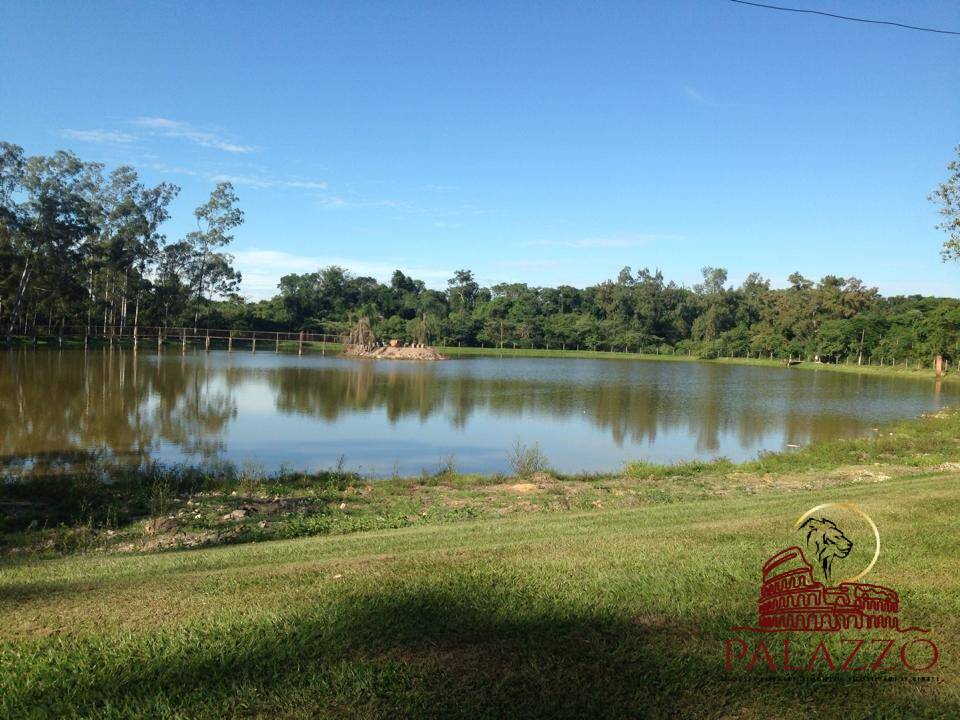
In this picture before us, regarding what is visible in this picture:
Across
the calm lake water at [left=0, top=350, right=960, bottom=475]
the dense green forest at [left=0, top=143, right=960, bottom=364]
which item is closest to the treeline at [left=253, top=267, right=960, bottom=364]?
the dense green forest at [left=0, top=143, right=960, bottom=364]

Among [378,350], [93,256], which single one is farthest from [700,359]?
[93,256]

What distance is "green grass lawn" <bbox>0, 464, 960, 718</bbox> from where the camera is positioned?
3.01 m

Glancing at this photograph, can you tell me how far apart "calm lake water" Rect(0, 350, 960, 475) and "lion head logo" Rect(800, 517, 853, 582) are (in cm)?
1027

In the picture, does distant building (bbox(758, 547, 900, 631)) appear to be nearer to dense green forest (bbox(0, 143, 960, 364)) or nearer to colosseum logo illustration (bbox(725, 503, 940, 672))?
colosseum logo illustration (bbox(725, 503, 940, 672))

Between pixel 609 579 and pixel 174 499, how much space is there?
8626 millimetres

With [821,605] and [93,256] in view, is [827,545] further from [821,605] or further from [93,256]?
[93,256]

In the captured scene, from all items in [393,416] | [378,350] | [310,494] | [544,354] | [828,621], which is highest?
[828,621]

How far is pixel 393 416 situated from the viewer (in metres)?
24.5

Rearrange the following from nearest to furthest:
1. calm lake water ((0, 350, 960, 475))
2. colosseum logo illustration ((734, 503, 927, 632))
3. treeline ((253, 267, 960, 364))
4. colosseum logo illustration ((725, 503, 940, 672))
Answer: colosseum logo illustration ((725, 503, 940, 672)) → colosseum logo illustration ((734, 503, 927, 632)) → calm lake water ((0, 350, 960, 475)) → treeline ((253, 267, 960, 364))

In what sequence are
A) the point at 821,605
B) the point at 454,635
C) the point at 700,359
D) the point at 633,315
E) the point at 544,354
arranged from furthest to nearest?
the point at 633,315
the point at 700,359
the point at 544,354
the point at 821,605
the point at 454,635

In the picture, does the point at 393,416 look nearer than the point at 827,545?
No

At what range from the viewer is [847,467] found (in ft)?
46.9

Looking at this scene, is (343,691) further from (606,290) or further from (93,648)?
(606,290)

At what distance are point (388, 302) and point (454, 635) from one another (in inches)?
4237
